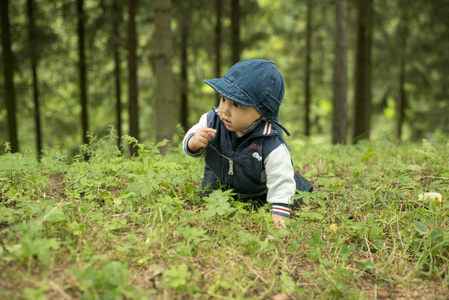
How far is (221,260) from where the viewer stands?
7.40 ft

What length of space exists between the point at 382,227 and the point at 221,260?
1.38 meters

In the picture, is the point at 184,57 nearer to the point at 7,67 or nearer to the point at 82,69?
the point at 82,69

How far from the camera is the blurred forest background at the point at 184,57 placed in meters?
8.00

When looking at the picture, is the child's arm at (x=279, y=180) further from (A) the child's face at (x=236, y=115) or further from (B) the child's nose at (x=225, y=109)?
(B) the child's nose at (x=225, y=109)

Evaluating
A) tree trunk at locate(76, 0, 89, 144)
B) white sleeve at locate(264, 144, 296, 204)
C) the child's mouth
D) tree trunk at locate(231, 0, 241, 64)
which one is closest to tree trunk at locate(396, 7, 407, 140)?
tree trunk at locate(231, 0, 241, 64)

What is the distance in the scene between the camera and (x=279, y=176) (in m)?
2.89

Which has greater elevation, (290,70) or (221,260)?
(290,70)

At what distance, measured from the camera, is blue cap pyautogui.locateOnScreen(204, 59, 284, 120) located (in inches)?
107

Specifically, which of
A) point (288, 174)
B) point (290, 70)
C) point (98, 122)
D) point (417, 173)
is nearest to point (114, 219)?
point (288, 174)

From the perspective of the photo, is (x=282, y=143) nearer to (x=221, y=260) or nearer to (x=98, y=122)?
(x=221, y=260)

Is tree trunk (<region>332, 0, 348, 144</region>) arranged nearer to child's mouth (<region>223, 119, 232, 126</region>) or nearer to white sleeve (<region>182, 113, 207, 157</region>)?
white sleeve (<region>182, 113, 207, 157</region>)

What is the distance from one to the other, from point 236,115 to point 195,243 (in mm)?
1073

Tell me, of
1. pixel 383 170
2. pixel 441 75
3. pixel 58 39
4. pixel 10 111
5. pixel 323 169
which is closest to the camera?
pixel 383 170

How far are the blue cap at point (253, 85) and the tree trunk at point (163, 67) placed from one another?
4.05 m
